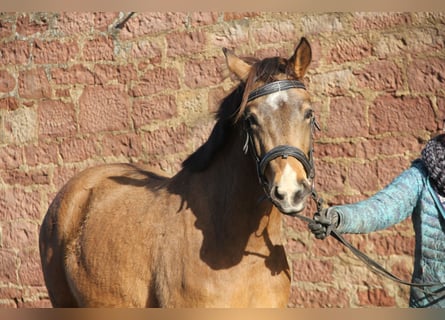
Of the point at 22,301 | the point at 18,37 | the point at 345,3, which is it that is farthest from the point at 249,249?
the point at 18,37

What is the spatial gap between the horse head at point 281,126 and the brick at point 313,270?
229cm

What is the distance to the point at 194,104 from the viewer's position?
626 cm

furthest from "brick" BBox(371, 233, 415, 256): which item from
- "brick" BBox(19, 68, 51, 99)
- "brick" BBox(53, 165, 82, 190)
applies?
"brick" BBox(19, 68, 51, 99)

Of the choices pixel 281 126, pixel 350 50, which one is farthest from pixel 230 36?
pixel 281 126

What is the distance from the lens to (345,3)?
16.6 ft

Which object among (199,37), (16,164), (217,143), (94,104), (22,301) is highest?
(199,37)

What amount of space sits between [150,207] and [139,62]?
2584 mm

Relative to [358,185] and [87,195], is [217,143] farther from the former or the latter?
[358,185]

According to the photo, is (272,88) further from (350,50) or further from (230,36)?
(230,36)

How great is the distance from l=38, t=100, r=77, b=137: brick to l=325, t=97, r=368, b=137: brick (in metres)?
2.49

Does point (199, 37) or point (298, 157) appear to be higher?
point (199, 37)

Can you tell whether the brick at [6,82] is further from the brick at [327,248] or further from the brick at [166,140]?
the brick at [327,248]

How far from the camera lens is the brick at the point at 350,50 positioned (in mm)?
5605

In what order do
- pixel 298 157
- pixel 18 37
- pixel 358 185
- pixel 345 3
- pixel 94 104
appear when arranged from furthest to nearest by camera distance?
pixel 18 37, pixel 94 104, pixel 358 185, pixel 345 3, pixel 298 157
